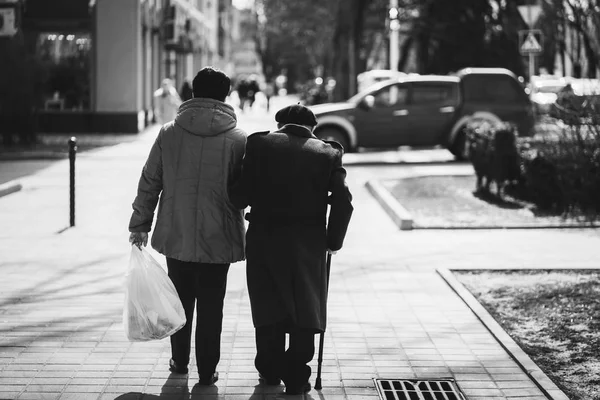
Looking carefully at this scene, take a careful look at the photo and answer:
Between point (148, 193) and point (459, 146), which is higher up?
point (148, 193)

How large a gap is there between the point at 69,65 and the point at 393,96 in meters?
11.1

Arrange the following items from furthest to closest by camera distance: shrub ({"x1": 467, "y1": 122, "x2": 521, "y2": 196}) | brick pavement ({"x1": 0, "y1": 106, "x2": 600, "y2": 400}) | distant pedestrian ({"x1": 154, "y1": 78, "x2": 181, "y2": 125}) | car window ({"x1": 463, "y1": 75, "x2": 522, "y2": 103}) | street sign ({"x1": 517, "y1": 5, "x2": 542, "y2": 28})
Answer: distant pedestrian ({"x1": 154, "y1": 78, "x2": 181, "y2": 125}) → car window ({"x1": 463, "y1": 75, "x2": 522, "y2": 103}) → street sign ({"x1": 517, "y1": 5, "x2": 542, "y2": 28}) → shrub ({"x1": 467, "y1": 122, "x2": 521, "y2": 196}) → brick pavement ({"x1": 0, "y1": 106, "x2": 600, "y2": 400})

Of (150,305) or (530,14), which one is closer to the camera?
(150,305)

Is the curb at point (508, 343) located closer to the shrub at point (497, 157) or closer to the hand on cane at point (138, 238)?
the hand on cane at point (138, 238)

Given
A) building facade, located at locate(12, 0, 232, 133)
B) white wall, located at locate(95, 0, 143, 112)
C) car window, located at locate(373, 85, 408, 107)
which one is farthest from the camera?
white wall, located at locate(95, 0, 143, 112)

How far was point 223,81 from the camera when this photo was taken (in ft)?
19.8

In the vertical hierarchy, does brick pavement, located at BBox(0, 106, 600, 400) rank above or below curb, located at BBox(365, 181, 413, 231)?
below

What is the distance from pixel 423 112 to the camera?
22.9 m

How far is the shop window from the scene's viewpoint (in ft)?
98.5

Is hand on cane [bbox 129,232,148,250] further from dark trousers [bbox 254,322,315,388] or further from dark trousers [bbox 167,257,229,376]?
dark trousers [bbox 254,322,315,388]

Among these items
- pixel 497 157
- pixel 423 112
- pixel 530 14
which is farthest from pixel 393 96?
pixel 497 157

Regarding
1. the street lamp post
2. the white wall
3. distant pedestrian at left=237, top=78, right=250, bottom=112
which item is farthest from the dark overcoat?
distant pedestrian at left=237, top=78, right=250, bottom=112

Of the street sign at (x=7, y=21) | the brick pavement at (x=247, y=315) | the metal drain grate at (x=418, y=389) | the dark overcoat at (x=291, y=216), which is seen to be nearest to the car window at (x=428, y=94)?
the street sign at (x=7, y=21)

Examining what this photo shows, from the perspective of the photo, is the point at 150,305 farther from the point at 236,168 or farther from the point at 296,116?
the point at 296,116
